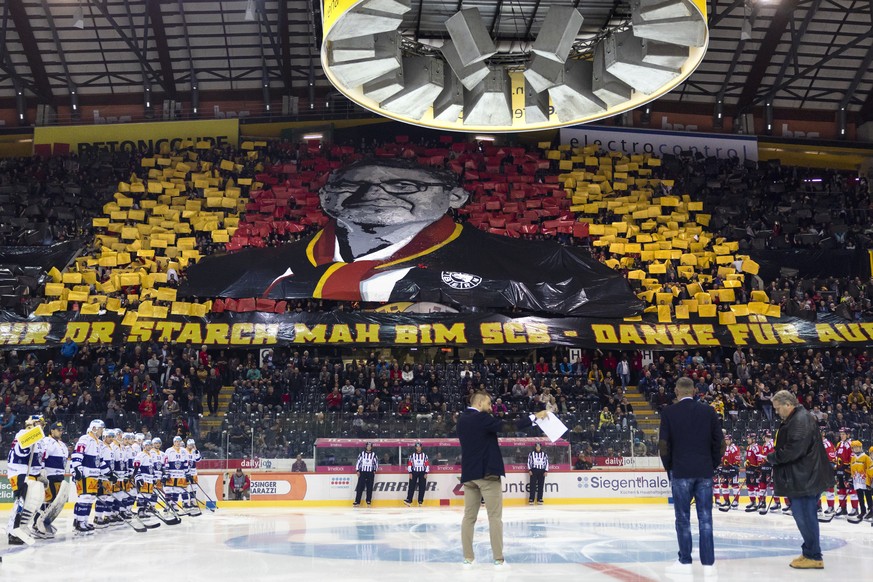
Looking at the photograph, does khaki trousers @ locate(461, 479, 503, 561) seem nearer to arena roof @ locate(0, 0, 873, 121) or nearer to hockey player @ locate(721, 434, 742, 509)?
hockey player @ locate(721, 434, 742, 509)

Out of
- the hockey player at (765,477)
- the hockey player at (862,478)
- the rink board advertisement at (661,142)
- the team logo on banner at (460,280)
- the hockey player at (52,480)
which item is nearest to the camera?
the hockey player at (52,480)

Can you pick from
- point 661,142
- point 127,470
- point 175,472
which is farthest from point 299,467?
point 661,142

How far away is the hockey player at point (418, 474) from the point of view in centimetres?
Answer: 2391

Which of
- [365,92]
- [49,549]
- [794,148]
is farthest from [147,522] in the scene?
[794,148]

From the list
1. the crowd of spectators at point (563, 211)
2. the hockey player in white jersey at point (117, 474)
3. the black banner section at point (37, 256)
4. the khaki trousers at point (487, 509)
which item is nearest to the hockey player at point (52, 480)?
the hockey player in white jersey at point (117, 474)

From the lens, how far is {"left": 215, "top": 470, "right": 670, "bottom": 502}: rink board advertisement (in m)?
24.0

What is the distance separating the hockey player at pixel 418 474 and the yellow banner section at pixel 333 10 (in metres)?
13.5

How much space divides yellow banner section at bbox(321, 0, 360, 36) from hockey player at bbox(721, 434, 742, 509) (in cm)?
1433

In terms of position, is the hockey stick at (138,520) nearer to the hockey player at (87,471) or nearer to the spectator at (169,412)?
the hockey player at (87,471)

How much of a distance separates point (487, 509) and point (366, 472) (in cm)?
1431

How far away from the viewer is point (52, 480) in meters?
14.8

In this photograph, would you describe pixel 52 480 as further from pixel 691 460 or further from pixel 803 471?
pixel 803 471

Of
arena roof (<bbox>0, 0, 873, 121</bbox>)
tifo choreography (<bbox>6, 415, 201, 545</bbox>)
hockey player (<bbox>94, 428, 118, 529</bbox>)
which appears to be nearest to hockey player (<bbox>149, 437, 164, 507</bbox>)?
tifo choreography (<bbox>6, 415, 201, 545</bbox>)

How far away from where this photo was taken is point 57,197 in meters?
38.0
